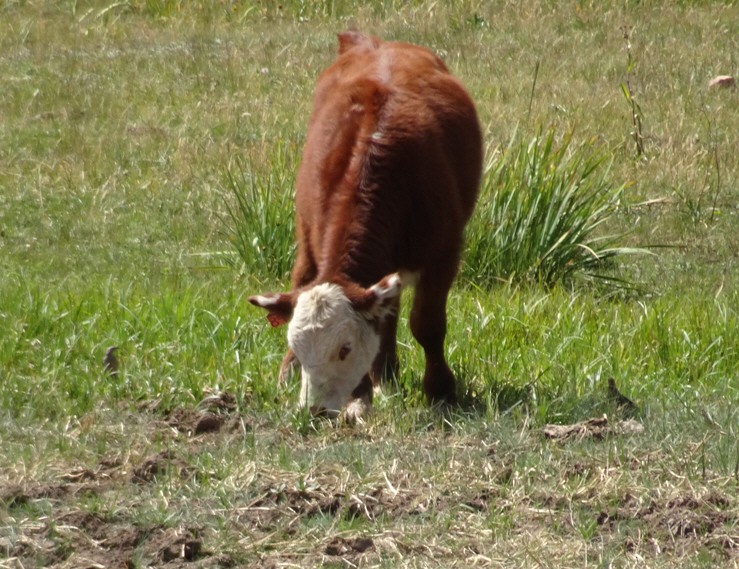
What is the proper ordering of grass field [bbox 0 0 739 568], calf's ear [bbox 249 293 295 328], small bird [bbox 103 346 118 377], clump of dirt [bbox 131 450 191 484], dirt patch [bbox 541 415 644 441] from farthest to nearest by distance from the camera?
1. small bird [bbox 103 346 118 377]
2. calf's ear [bbox 249 293 295 328]
3. dirt patch [bbox 541 415 644 441]
4. clump of dirt [bbox 131 450 191 484]
5. grass field [bbox 0 0 739 568]

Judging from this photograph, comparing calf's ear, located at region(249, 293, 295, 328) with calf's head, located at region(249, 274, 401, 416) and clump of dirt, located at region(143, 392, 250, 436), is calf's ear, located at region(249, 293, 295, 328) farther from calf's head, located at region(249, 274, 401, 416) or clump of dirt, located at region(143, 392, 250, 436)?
clump of dirt, located at region(143, 392, 250, 436)

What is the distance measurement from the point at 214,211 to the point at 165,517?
6791 millimetres

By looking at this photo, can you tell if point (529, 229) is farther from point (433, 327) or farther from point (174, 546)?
point (174, 546)

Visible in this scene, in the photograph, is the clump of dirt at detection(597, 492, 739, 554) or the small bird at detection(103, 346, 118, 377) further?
the small bird at detection(103, 346, 118, 377)

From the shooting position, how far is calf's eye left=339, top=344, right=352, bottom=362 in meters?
5.75

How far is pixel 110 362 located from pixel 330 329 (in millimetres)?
1391

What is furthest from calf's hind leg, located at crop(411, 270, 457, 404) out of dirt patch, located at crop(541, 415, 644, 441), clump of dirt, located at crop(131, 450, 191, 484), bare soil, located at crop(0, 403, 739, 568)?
clump of dirt, located at crop(131, 450, 191, 484)

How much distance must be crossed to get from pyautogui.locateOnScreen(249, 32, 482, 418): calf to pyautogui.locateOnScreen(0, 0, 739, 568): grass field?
0.27 m

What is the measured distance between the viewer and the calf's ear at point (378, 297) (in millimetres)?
5688

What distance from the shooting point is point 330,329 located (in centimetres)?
566

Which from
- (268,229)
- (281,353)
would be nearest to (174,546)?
(281,353)

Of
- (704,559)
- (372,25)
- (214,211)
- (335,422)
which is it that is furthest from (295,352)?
(372,25)

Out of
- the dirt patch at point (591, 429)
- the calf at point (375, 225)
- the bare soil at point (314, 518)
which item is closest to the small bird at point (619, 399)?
the dirt patch at point (591, 429)

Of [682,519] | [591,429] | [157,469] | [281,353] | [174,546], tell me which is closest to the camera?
[174,546]
